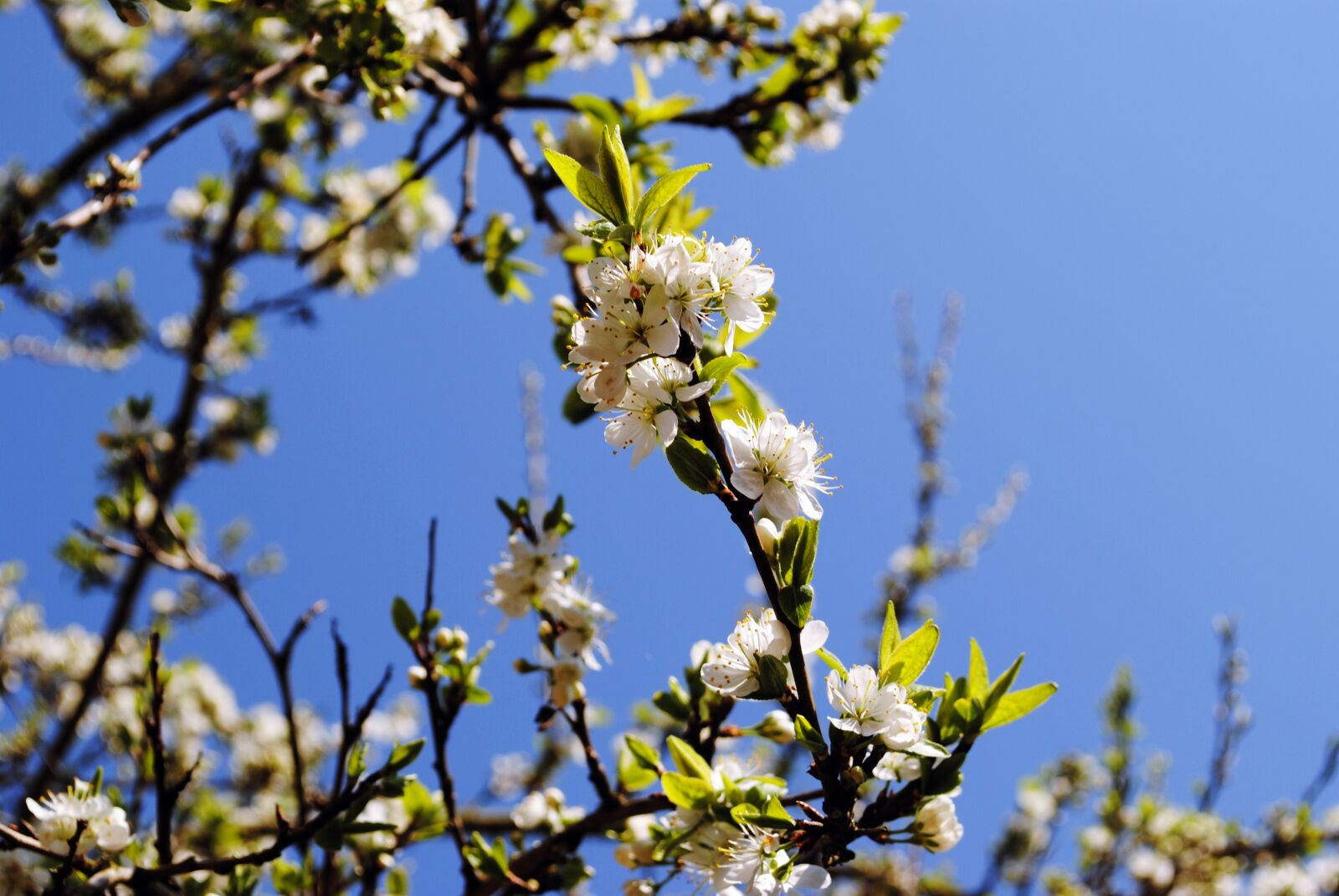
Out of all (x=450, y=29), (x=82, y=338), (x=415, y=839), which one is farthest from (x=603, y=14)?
(x=82, y=338)

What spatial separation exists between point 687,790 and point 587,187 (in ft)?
3.05

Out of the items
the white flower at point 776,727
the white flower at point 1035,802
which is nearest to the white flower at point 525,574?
the white flower at point 776,727

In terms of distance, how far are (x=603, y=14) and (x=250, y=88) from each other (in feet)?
4.55

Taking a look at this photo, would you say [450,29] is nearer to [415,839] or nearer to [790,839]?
[415,839]

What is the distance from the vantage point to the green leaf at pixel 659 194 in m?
1.35

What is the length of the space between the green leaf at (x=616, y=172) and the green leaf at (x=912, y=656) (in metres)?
0.75

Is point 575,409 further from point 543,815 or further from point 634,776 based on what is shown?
point 543,815

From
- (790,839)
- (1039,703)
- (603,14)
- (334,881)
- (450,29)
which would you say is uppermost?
(603,14)

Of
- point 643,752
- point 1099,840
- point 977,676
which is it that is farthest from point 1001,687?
point 1099,840

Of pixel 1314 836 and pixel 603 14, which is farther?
pixel 1314 836

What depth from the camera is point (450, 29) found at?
289cm

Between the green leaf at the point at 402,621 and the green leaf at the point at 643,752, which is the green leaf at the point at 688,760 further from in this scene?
the green leaf at the point at 402,621

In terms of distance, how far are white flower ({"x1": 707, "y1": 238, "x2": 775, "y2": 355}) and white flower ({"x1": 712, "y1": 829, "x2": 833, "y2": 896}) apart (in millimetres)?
722

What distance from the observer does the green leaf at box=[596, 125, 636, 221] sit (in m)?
1.33
